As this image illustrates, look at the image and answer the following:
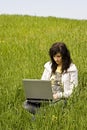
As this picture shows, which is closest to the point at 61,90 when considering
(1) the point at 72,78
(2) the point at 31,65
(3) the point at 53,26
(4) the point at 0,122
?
(1) the point at 72,78

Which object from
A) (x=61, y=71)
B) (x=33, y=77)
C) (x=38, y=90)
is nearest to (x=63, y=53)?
(x=61, y=71)

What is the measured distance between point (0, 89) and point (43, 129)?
71.0 inches

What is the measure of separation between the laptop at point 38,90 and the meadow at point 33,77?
0.75 ft

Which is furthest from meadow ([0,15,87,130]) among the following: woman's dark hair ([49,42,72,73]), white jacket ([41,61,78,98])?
woman's dark hair ([49,42,72,73])

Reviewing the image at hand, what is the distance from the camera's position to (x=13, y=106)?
644 cm

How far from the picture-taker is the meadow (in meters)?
5.50

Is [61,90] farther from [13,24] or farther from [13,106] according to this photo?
[13,24]

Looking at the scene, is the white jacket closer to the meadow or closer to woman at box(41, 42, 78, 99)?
woman at box(41, 42, 78, 99)

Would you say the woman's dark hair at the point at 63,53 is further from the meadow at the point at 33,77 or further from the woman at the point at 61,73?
the meadow at the point at 33,77

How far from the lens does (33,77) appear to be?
309 inches

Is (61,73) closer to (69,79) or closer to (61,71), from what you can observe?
(61,71)

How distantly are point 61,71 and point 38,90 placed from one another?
0.63 meters

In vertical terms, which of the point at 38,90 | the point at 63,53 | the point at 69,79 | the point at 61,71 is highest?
the point at 63,53

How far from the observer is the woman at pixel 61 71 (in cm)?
646
